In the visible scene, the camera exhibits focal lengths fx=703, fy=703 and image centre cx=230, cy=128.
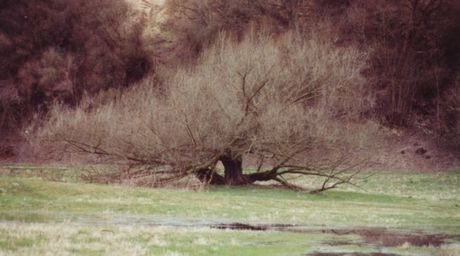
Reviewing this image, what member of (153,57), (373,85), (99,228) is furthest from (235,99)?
(153,57)

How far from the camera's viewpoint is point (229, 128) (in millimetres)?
44281

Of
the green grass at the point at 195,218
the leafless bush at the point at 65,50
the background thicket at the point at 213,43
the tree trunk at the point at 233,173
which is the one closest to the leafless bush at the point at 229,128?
the tree trunk at the point at 233,173

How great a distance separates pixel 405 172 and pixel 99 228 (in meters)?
50.1

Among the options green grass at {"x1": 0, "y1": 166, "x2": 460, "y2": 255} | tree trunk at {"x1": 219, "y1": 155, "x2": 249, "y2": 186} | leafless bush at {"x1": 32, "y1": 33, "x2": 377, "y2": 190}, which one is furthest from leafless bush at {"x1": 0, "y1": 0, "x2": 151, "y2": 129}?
green grass at {"x1": 0, "y1": 166, "x2": 460, "y2": 255}

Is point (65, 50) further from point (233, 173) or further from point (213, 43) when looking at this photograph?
point (233, 173)

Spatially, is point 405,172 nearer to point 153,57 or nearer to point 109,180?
point 109,180

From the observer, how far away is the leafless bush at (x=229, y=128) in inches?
1756

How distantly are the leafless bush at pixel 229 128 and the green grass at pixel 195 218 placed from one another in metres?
2.61

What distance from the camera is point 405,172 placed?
6694 centimetres

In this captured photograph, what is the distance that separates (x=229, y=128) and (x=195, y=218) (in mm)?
17017

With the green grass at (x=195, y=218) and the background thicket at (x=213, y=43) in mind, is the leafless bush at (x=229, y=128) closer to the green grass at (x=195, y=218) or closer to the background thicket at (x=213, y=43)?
the green grass at (x=195, y=218)

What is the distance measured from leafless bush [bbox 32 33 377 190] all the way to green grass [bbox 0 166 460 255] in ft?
8.55

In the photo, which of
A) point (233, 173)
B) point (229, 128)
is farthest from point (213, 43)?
point (229, 128)

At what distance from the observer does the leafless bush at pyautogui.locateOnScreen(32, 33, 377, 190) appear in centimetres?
4459
